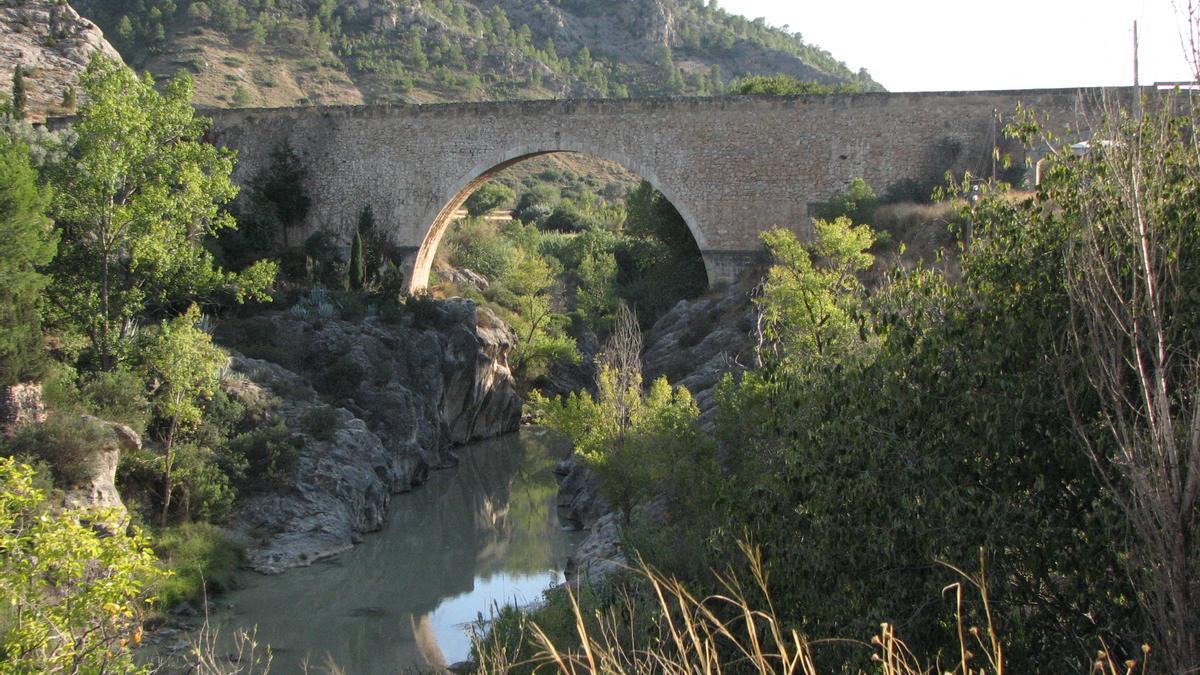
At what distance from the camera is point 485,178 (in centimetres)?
2417

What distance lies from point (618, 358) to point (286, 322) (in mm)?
6639

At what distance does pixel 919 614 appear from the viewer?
5617mm

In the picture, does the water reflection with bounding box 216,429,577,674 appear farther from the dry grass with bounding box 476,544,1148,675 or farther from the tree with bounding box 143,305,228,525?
the dry grass with bounding box 476,544,1148,675

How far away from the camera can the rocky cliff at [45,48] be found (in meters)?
26.6

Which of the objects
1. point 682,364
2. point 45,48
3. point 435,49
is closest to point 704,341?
point 682,364

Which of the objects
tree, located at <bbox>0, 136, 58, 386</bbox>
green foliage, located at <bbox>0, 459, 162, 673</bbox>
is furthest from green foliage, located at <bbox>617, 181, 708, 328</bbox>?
green foliage, located at <bbox>0, 459, 162, 673</bbox>

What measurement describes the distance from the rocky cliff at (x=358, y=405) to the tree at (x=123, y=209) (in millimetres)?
1872

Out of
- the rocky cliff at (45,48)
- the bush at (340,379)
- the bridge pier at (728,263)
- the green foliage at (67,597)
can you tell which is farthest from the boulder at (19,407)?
the rocky cliff at (45,48)

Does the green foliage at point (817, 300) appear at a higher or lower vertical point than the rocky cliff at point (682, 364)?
higher

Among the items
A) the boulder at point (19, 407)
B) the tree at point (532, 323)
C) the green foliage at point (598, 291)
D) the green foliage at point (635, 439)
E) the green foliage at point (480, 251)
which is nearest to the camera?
the green foliage at point (635, 439)

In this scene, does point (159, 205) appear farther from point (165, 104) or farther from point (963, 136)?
point (963, 136)

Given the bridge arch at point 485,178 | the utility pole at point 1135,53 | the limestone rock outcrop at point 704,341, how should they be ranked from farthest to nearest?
1. the bridge arch at point 485,178
2. the limestone rock outcrop at point 704,341
3. the utility pole at point 1135,53

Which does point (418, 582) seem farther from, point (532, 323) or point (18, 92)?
point (18, 92)

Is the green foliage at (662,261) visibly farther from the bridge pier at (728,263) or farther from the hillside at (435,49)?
the hillside at (435,49)
